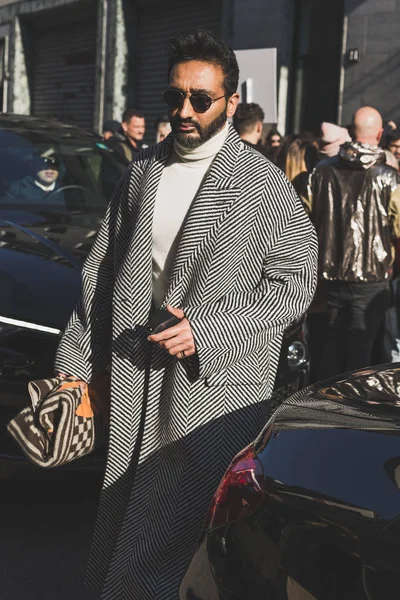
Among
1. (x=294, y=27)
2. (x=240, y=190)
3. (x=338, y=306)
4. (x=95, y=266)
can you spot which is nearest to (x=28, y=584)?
(x=95, y=266)

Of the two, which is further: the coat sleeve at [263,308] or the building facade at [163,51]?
the building facade at [163,51]

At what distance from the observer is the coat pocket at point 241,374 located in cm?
303

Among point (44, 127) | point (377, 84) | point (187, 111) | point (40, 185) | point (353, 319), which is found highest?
point (377, 84)

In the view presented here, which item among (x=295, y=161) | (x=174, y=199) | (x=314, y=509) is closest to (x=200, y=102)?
(x=174, y=199)

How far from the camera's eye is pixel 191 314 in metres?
2.93

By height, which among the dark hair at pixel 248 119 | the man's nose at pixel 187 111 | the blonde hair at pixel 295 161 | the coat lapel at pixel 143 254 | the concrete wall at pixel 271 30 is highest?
the concrete wall at pixel 271 30

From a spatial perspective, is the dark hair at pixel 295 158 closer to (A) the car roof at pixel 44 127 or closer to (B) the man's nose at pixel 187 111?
(A) the car roof at pixel 44 127

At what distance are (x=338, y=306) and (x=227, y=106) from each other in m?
3.26

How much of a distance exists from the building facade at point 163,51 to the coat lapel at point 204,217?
32.2 ft

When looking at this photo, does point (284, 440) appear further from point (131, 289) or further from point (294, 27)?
point (294, 27)

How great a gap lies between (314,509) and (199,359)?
33.3 inches

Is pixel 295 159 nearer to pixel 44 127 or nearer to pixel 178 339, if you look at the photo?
pixel 44 127

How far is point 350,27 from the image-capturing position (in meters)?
13.3

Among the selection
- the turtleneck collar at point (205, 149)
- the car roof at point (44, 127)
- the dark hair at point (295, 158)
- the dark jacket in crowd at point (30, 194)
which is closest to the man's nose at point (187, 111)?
the turtleneck collar at point (205, 149)
